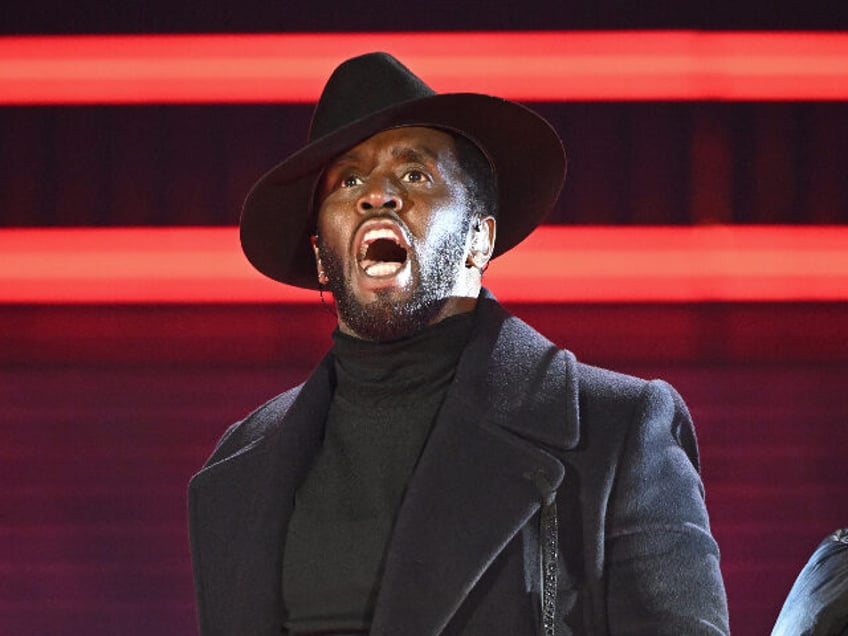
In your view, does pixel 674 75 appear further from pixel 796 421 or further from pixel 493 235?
pixel 493 235

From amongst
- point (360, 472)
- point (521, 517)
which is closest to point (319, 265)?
point (360, 472)

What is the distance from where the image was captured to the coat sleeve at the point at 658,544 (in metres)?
1.75

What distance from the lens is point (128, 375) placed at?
3.41 meters

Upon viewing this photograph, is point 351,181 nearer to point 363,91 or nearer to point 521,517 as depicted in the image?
point 363,91

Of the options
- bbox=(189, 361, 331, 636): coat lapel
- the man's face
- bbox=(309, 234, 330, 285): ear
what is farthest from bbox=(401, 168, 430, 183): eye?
bbox=(189, 361, 331, 636): coat lapel

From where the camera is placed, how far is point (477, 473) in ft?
6.34

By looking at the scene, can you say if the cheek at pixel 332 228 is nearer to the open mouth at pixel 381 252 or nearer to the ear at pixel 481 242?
the open mouth at pixel 381 252

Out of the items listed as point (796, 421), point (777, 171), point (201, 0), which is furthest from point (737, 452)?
point (201, 0)

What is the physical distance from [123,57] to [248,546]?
6.01 ft

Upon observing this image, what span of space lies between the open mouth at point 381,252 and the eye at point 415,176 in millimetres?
104

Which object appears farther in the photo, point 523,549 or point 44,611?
point 44,611

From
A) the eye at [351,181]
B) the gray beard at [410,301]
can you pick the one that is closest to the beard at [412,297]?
the gray beard at [410,301]

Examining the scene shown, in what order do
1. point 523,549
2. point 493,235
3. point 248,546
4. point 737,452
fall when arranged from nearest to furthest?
point 523,549, point 248,546, point 493,235, point 737,452

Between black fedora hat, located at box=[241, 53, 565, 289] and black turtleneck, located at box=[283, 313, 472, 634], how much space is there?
267 mm
